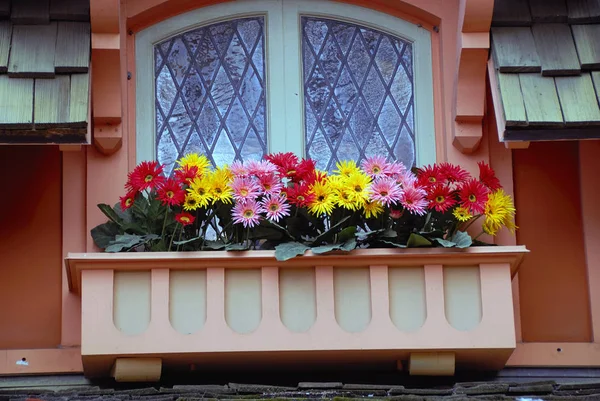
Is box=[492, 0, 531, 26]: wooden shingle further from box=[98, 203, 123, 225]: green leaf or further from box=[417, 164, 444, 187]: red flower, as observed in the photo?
box=[98, 203, 123, 225]: green leaf

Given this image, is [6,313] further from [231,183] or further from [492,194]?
[492,194]

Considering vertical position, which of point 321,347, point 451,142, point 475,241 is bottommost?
point 321,347

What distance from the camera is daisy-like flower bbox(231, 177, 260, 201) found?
8258 millimetres

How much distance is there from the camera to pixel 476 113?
8.73 metres

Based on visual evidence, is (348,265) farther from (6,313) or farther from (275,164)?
(6,313)

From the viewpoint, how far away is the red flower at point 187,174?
328 inches

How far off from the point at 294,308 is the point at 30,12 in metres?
2.26

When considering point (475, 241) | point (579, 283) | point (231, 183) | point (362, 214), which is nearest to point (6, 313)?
point (231, 183)

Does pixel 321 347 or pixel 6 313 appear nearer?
pixel 321 347


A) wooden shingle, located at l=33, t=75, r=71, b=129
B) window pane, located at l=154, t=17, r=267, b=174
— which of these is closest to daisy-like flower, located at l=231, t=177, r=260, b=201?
window pane, located at l=154, t=17, r=267, b=174

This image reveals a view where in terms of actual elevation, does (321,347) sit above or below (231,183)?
below

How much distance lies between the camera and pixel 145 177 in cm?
836

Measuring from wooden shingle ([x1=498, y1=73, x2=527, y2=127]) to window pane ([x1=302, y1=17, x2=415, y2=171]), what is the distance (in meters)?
0.78

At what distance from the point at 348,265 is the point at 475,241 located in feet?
2.60
